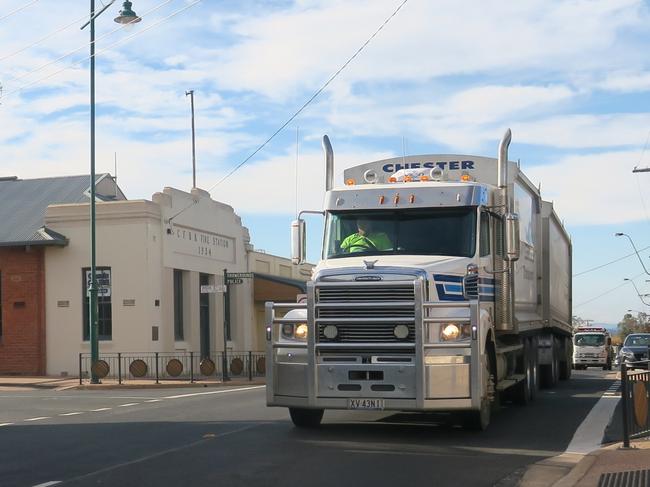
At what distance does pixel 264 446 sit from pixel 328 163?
15.9 feet

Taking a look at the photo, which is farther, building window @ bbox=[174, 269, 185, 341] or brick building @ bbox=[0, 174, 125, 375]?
building window @ bbox=[174, 269, 185, 341]

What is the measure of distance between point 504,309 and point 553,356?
992 centimetres

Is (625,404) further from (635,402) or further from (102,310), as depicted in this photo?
(102,310)

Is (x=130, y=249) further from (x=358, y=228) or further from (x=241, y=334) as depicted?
(x=358, y=228)

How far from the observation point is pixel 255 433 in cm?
1366

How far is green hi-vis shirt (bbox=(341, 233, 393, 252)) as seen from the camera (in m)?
13.8

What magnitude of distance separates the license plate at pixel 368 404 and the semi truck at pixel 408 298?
1 cm

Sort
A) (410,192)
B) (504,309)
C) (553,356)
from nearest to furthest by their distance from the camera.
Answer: (410,192) < (504,309) < (553,356)

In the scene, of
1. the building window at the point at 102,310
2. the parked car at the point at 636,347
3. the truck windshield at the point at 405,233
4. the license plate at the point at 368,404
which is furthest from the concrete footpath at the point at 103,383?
the license plate at the point at 368,404

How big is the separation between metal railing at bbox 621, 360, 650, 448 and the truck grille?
261cm

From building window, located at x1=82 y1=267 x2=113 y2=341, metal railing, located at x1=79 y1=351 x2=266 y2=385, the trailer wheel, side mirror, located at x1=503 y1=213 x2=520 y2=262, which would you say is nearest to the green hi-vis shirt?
side mirror, located at x1=503 y1=213 x2=520 y2=262

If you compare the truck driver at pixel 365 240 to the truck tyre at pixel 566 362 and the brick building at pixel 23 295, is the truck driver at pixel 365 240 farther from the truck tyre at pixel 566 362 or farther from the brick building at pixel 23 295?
the brick building at pixel 23 295

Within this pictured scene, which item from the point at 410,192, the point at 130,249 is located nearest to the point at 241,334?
the point at 130,249

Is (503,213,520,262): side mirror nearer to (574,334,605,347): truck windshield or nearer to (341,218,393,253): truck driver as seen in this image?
(341,218,393,253): truck driver
